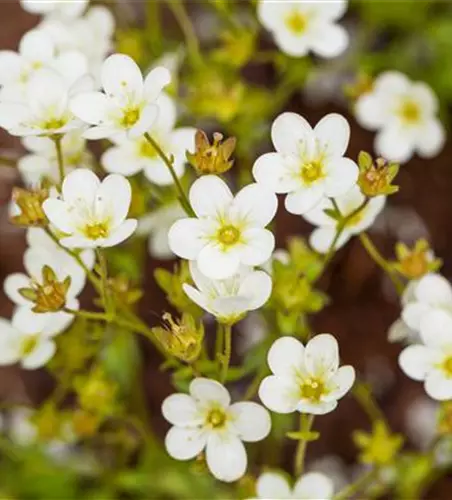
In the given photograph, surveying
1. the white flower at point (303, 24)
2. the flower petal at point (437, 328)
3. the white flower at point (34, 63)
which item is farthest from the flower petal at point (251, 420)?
the white flower at point (303, 24)

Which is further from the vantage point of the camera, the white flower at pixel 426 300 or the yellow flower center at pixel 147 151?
the yellow flower center at pixel 147 151

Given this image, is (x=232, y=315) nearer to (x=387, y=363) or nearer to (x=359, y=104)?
(x=359, y=104)

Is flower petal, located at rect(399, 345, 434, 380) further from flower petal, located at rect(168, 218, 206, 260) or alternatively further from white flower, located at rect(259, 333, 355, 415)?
flower petal, located at rect(168, 218, 206, 260)

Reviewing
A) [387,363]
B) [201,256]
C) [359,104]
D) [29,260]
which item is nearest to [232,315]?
[201,256]

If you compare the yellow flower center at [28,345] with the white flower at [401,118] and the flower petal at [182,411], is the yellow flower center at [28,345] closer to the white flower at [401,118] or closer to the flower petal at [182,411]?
the flower petal at [182,411]

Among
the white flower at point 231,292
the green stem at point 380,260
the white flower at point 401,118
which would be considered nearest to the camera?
the white flower at point 231,292

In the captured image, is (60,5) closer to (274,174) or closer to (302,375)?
(274,174)

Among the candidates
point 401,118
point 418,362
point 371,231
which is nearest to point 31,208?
point 418,362
